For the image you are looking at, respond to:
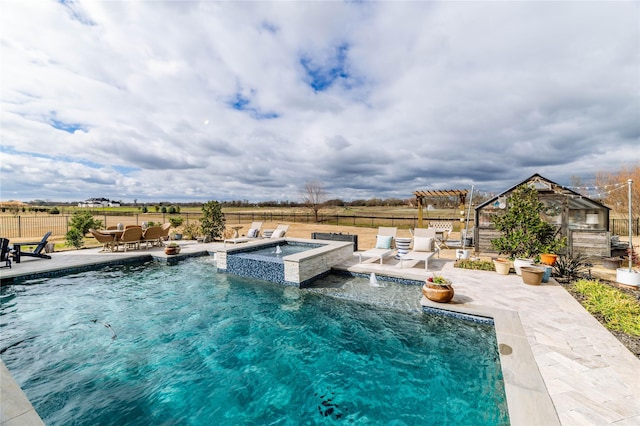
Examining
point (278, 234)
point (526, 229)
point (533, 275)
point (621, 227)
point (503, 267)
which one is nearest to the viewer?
point (533, 275)

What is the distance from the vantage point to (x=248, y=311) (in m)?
5.32

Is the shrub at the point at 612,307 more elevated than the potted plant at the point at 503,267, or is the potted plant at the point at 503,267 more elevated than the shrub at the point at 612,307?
the potted plant at the point at 503,267

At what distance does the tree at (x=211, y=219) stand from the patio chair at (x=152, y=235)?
6.63 ft

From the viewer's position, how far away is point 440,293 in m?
5.00

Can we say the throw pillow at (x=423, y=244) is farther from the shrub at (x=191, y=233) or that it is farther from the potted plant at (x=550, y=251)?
the shrub at (x=191, y=233)

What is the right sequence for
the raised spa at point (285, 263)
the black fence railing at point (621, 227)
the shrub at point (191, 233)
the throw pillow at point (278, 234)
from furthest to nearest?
1. the black fence railing at point (621, 227)
2. the shrub at point (191, 233)
3. the throw pillow at point (278, 234)
4. the raised spa at point (285, 263)

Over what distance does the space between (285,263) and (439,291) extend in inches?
146

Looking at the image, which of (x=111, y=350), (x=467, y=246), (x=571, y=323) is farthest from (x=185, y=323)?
(x=467, y=246)

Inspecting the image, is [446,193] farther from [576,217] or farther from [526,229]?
[526,229]

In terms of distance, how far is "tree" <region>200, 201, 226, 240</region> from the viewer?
13295 mm

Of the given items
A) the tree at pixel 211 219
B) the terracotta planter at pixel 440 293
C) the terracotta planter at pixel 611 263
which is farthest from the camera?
the tree at pixel 211 219

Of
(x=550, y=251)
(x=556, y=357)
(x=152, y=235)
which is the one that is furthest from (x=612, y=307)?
(x=152, y=235)

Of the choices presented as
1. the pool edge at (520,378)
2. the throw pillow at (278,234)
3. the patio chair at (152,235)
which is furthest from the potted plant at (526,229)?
the patio chair at (152,235)

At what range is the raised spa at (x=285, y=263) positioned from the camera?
267 inches
